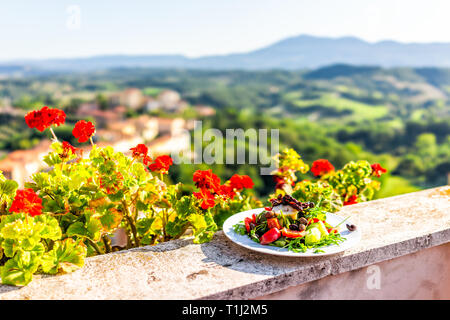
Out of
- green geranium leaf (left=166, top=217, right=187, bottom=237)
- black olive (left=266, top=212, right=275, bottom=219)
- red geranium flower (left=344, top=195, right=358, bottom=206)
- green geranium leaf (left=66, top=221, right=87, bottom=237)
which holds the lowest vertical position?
red geranium flower (left=344, top=195, right=358, bottom=206)

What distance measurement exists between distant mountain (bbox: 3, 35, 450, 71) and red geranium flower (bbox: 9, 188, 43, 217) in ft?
235

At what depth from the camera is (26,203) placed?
115cm

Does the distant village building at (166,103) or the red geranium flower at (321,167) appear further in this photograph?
the distant village building at (166,103)

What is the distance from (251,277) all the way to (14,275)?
0.65 meters

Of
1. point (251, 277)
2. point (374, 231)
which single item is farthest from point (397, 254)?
point (251, 277)

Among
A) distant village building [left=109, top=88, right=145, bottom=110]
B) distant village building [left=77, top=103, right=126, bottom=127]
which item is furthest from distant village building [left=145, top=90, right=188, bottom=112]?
distant village building [left=77, top=103, right=126, bottom=127]

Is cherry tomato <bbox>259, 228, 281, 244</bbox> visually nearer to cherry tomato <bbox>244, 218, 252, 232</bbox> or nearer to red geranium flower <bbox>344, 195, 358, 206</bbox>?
cherry tomato <bbox>244, 218, 252, 232</bbox>

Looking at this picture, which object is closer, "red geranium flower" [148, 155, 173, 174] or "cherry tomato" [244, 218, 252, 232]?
"cherry tomato" [244, 218, 252, 232]

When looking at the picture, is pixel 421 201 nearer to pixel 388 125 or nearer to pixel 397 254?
pixel 397 254

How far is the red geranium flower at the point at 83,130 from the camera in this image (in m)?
1.40

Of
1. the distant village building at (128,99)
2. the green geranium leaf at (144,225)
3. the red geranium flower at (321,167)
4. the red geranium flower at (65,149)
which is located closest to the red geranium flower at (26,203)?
the red geranium flower at (65,149)

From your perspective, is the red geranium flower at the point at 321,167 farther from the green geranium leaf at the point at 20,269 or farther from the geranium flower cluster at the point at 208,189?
the green geranium leaf at the point at 20,269

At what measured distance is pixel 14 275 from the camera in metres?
1.09

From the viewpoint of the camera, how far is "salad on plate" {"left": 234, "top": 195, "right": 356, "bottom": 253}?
1.25m
